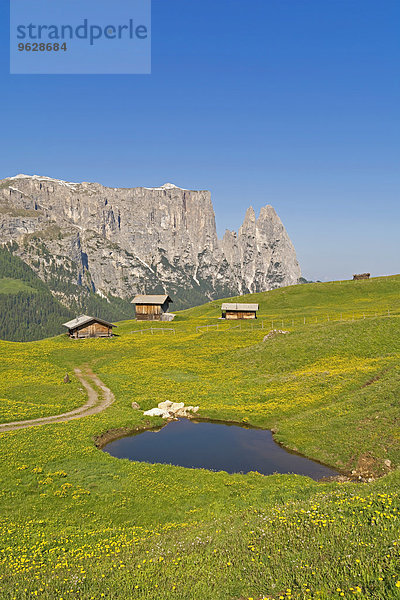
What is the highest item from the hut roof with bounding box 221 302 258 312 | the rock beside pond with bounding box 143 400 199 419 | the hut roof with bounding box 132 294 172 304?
the hut roof with bounding box 132 294 172 304

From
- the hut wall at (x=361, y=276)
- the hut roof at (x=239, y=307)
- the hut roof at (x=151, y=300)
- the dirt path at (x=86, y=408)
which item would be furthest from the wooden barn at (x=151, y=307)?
the hut wall at (x=361, y=276)

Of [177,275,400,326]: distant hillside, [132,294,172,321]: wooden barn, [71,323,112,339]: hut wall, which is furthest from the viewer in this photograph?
[132,294,172,321]: wooden barn

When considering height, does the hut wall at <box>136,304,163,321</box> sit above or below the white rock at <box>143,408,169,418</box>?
above

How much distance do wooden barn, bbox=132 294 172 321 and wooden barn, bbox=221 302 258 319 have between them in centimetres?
2447

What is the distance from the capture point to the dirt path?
3931 centimetres

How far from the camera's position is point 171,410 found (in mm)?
45781

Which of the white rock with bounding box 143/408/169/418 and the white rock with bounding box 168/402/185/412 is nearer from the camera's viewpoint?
the white rock with bounding box 143/408/169/418

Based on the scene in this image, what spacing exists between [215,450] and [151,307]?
9572 centimetres

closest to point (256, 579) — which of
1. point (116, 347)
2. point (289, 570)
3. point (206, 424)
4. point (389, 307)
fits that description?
point (289, 570)

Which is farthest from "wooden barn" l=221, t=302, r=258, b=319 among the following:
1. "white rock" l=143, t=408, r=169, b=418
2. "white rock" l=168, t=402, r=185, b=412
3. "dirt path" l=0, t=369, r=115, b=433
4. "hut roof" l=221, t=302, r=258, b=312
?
"white rock" l=143, t=408, r=169, b=418

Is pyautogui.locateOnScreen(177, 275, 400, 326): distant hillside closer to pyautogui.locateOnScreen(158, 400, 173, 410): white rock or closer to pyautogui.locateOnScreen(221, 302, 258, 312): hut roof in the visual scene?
pyautogui.locateOnScreen(221, 302, 258, 312): hut roof

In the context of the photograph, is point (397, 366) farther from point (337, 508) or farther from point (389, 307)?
point (389, 307)

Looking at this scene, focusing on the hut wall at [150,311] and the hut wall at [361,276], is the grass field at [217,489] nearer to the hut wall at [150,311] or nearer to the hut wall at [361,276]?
the hut wall at [150,311]

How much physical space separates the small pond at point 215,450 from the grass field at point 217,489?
167 cm
